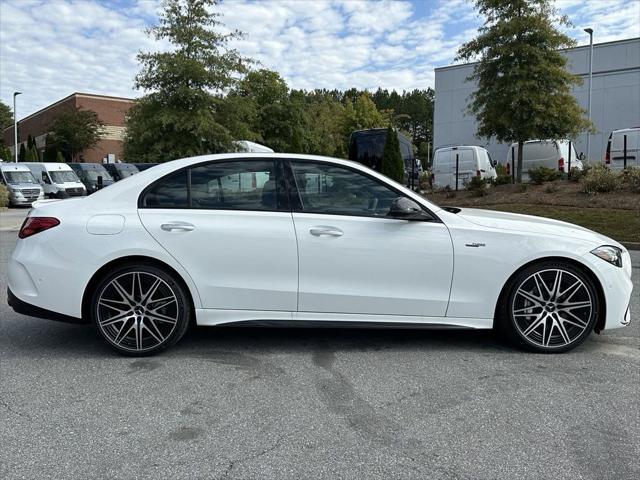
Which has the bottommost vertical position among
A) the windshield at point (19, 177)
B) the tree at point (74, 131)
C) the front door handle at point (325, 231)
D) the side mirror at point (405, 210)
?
the front door handle at point (325, 231)

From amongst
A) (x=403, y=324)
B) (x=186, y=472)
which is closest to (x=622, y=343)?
(x=403, y=324)

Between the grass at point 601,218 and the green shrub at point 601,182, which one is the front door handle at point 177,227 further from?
the green shrub at point 601,182

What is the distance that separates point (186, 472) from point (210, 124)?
23.3 meters

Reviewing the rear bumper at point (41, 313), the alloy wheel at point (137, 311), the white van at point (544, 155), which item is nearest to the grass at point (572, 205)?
the white van at point (544, 155)

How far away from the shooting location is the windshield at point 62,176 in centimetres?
3041

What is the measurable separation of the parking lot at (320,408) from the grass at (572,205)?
819 cm

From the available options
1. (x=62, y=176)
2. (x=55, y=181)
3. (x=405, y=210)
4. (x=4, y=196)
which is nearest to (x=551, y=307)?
(x=405, y=210)

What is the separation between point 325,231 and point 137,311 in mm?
1559

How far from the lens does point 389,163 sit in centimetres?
2020

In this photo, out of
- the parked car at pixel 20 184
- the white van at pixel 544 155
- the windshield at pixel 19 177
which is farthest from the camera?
the windshield at pixel 19 177

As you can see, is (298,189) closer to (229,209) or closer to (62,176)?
(229,209)

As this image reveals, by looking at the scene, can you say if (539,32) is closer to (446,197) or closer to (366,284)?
(446,197)

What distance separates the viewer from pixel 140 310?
432 cm

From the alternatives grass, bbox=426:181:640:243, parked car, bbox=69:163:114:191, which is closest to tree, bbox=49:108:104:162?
parked car, bbox=69:163:114:191
